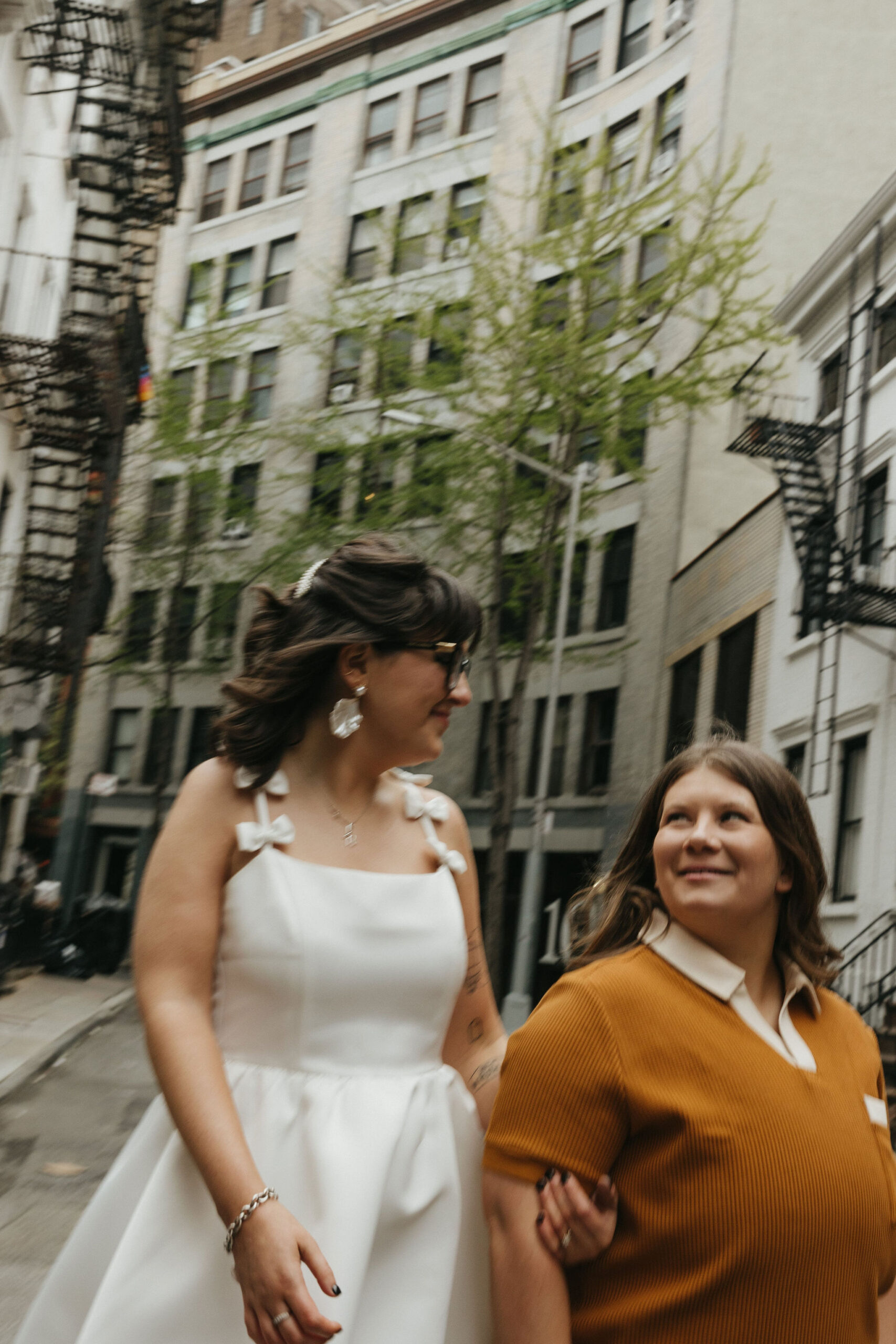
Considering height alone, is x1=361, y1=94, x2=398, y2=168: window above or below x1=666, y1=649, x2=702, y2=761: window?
above

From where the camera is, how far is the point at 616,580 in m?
29.5

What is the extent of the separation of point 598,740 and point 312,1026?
27156 mm

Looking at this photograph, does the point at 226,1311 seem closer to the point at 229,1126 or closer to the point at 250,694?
the point at 229,1126

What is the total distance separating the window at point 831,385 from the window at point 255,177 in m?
22.6

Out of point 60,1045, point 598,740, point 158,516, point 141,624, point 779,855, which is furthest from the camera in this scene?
point 141,624

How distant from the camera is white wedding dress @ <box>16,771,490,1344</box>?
6.63 ft

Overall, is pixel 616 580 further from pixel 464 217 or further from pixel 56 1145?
pixel 56 1145

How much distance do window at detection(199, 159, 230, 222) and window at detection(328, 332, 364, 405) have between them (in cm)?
794

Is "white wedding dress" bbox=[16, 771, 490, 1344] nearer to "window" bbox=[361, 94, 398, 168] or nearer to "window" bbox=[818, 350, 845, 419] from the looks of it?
"window" bbox=[818, 350, 845, 419]

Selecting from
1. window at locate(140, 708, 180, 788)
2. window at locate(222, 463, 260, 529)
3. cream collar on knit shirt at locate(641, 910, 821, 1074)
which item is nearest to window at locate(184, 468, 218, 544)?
window at locate(222, 463, 260, 529)

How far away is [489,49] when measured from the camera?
111 feet

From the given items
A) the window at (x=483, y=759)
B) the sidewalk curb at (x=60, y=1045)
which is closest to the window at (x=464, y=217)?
the window at (x=483, y=759)

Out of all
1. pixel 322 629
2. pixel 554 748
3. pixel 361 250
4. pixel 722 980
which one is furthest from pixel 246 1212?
pixel 361 250

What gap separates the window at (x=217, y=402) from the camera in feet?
102
